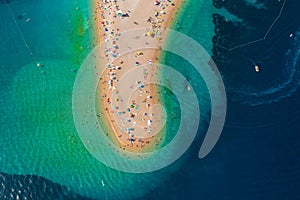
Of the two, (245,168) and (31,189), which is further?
(31,189)

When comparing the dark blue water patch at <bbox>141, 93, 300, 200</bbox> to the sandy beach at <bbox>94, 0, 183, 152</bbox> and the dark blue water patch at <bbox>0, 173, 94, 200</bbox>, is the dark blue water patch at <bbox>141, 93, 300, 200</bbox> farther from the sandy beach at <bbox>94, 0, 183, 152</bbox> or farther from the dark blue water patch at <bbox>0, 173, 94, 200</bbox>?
the dark blue water patch at <bbox>0, 173, 94, 200</bbox>

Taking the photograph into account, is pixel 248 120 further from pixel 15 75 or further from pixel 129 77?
pixel 15 75

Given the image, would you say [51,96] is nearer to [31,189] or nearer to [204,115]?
[31,189]

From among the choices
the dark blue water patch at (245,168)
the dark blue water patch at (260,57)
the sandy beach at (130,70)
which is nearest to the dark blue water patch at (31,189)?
the sandy beach at (130,70)

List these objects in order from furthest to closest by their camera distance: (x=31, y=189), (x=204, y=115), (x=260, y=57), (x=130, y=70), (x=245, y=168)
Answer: (x=130, y=70), (x=260, y=57), (x=204, y=115), (x=31, y=189), (x=245, y=168)

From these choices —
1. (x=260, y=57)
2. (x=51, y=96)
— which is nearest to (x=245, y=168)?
(x=260, y=57)

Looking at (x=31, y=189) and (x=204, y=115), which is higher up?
(x=204, y=115)

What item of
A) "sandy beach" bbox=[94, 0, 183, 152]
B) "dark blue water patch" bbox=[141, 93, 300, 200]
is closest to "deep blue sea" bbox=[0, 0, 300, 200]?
"dark blue water patch" bbox=[141, 93, 300, 200]
